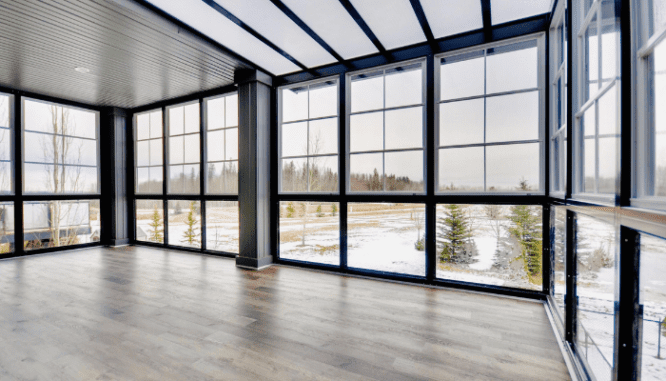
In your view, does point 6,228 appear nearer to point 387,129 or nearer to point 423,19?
point 387,129

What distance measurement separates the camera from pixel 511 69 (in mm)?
3574

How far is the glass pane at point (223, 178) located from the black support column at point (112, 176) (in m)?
2.72

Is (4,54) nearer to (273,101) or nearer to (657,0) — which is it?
(273,101)

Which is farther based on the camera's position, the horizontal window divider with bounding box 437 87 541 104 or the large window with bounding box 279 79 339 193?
the large window with bounding box 279 79 339 193

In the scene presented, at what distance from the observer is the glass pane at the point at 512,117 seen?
344 centimetres

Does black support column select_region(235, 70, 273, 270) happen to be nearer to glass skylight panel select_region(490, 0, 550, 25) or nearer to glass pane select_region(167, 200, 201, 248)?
glass pane select_region(167, 200, 201, 248)

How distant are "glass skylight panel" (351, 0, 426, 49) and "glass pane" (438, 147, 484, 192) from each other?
58.4 inches

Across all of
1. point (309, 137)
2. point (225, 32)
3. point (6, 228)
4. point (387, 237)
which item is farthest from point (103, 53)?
point (387, 237)

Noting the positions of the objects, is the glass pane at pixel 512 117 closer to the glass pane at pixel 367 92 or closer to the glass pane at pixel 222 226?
the glass pane at pixel 367 92

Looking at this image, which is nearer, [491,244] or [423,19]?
[423,19]

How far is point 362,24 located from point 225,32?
1.68 m

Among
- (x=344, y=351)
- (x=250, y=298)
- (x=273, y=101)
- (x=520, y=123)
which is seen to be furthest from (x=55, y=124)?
(x=520, y=123)

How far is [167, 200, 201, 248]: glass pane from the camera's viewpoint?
20.1ft

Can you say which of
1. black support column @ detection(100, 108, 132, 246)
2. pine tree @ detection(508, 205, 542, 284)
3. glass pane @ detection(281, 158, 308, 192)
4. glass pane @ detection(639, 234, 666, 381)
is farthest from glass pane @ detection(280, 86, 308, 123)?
black support column @ detection(100, 108, 132, 246)
